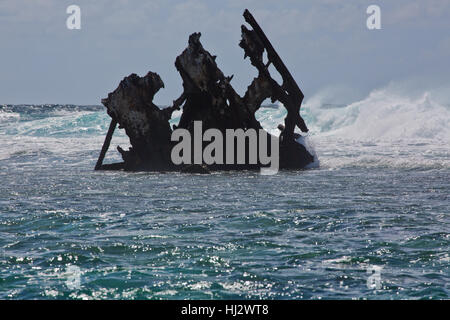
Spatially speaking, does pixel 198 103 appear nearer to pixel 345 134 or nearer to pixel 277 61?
pixel 277 61

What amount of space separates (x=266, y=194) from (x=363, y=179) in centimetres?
329

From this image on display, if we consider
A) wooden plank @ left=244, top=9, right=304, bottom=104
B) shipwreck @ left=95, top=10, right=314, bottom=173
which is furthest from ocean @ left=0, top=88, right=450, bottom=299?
wooden plank @ left=244, top=9, right=304, bottom=104

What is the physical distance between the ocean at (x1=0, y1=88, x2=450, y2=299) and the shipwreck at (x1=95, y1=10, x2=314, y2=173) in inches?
33.3

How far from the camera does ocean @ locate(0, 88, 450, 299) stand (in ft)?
22.7

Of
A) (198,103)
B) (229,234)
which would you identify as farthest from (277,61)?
(229,234)

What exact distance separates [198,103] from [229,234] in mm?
8397

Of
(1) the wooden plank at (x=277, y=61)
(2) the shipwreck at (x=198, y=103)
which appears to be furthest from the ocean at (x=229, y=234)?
(1) the wooden plank at (x=277, y=61)

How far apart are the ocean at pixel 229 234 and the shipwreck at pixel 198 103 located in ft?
2.78

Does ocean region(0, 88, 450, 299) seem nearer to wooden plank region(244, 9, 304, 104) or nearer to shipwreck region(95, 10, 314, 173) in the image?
shipwreck region(95, 10, 314, 173)

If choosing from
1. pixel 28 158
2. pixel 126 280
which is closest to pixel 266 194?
pixel 126 280

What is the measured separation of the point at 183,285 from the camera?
696 centimetres

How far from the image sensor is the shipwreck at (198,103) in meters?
17.1
